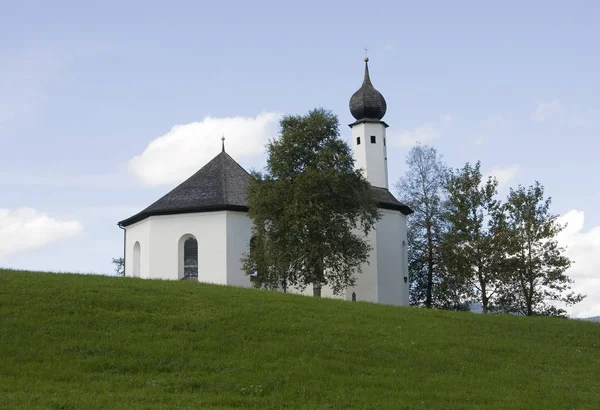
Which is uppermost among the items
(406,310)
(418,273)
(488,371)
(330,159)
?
(330,159)

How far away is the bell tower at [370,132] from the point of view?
49.3 meters

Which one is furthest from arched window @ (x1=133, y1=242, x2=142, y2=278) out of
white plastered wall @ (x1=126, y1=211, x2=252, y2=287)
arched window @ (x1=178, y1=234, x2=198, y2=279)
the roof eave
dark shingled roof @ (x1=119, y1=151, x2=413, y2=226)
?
arched window @ (x1=178, y1=234, x2=198, y2=279)

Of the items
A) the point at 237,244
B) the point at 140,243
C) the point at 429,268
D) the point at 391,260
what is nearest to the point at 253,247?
the point at 237,244

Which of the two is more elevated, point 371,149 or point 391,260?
point 371,149

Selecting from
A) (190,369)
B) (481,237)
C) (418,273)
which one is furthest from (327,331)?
(418,273)

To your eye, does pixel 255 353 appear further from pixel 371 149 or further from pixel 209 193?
pixel 371 149

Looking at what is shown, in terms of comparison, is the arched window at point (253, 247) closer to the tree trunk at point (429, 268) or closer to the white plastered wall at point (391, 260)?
the white plastered wall at point (391, 260)

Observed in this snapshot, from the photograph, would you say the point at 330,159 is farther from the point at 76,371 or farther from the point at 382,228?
the point at 76,371

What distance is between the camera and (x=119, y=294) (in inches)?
867

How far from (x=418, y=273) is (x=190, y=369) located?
4195cm

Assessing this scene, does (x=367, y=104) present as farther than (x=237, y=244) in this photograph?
Yes

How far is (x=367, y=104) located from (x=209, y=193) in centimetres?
1463

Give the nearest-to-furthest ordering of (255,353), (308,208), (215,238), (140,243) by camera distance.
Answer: (255,353)
(308,208)
(215,238)
(140,243)

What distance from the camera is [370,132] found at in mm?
49562
